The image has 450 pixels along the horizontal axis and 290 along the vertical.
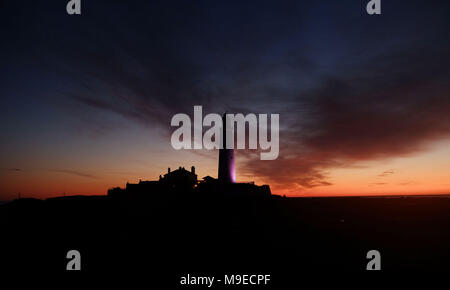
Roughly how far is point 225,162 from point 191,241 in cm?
1818

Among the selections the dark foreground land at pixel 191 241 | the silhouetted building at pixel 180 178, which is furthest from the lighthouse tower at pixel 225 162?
the dark foreground land at pixel 191 241

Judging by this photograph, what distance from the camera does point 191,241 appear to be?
22578 mm

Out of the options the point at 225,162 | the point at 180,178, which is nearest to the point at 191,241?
the point at 180,178

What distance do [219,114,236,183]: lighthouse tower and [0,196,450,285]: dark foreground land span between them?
17.9 ft

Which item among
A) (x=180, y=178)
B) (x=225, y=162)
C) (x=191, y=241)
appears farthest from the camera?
(x=225, y=162)

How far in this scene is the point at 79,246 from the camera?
21.4 m

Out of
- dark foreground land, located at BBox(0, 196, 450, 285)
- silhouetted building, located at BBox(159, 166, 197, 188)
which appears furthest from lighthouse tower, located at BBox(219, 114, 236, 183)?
dark foreground land, located at BBox(0, 196, 450, 285)

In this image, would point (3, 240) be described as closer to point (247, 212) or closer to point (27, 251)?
point (27, 251)

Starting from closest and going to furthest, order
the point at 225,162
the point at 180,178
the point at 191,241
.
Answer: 1. the point at 191,241
2. the point at 180,178
3. the point at 225,162

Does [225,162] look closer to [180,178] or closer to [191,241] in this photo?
[180,178]

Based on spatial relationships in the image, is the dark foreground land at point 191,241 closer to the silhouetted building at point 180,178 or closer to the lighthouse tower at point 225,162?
the silhouetted building at point 180,178
